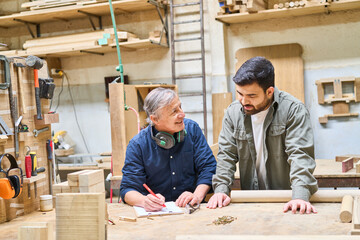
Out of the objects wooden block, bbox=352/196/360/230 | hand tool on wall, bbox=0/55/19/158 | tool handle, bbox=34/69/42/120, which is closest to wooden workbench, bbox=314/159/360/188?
wooden block, bbox=352/196/360/230

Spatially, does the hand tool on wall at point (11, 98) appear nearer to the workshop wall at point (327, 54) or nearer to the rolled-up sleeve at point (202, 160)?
the rolled-up sleeve at point (202, 160)

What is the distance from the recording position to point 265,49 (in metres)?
5.59

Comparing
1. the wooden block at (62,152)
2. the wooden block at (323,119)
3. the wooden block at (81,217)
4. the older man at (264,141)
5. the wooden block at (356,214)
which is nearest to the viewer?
the wooden block at (81,217)

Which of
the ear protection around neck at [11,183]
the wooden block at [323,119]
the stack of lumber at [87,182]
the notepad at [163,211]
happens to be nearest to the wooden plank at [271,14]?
the wooden block at [323,119]

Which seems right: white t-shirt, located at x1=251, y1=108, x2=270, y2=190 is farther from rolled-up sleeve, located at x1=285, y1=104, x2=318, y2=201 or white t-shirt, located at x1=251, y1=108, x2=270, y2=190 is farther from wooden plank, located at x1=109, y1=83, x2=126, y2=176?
wooden plank, located at x1=109, y1=83, x2=126, y2=176

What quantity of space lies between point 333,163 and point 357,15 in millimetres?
1986

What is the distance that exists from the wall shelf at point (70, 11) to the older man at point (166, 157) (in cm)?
336

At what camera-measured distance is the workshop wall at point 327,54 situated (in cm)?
525

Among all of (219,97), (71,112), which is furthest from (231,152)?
(71,112)

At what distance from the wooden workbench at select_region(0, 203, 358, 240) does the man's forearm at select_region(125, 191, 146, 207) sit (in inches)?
3.7

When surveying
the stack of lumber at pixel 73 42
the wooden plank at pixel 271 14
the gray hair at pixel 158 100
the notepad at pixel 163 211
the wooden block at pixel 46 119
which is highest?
the wooden plank at pixel 271 14

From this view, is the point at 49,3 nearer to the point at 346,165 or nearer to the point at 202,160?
the point at 202,160

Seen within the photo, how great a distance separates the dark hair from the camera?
2293mm

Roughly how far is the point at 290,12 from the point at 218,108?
1495 millimetres
